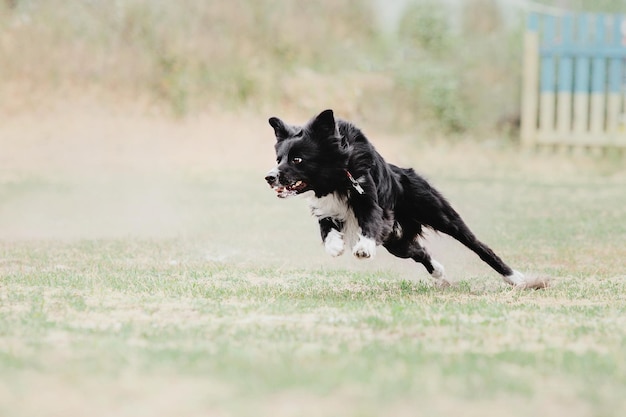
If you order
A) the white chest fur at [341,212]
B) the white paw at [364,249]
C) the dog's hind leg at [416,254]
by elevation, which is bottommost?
the dog's hind leg at [416,254]

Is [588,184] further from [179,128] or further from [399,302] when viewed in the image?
[399,302]

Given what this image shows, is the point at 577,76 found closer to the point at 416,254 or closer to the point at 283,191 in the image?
the point at 416,254

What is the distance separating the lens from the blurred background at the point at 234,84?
62.1ft

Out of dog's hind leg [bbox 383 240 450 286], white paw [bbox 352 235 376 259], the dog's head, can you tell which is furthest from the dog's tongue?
dog's hind leg [bbox 383 240 450 286]

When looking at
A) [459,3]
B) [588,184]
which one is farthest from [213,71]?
[588,184]

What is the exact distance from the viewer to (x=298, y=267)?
923 cm

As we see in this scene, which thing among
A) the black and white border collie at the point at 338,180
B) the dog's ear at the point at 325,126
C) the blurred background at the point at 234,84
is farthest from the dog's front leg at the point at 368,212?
the blurred background at the point at 234,84

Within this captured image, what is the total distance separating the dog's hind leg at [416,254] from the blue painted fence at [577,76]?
11826mm

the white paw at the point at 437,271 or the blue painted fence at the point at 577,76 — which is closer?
the white paw at the point at 437,271

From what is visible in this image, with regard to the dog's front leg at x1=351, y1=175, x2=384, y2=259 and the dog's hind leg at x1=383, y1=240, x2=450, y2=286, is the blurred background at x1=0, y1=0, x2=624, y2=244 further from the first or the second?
the dog's front leg at x1=351, y1=175, x2=384, y2=259

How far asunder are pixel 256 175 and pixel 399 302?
11.4 m

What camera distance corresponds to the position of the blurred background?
18922 mm

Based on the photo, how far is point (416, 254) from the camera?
8.19m

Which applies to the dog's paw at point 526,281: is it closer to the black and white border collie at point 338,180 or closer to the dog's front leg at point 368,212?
the black and white border collie at point 338,180
